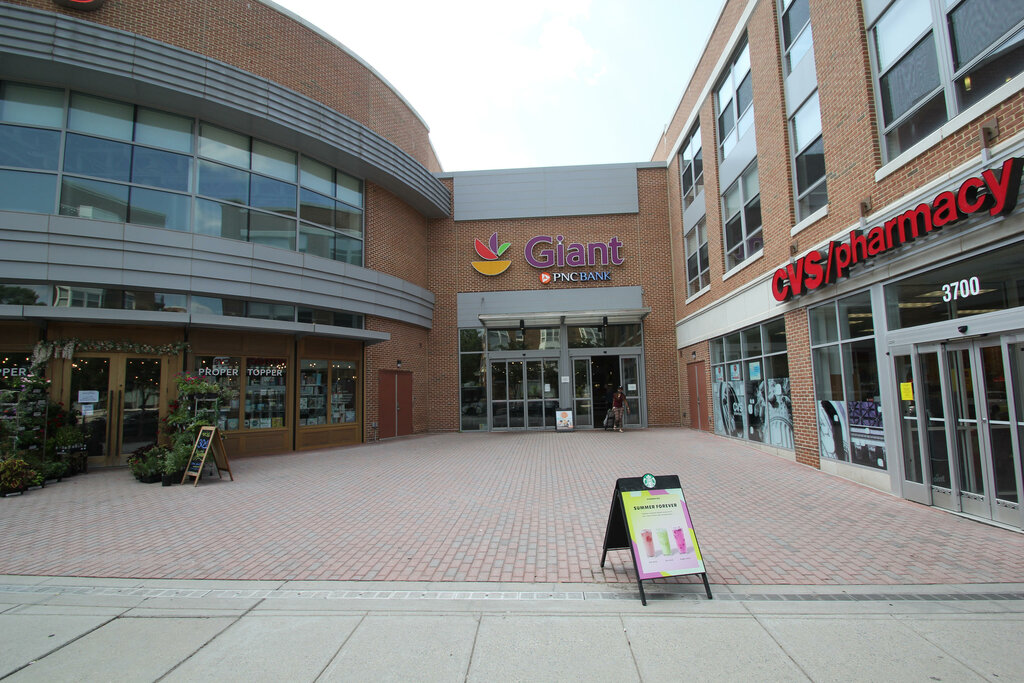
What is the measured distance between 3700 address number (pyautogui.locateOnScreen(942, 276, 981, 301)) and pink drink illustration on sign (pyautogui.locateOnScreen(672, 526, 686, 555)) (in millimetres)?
4751

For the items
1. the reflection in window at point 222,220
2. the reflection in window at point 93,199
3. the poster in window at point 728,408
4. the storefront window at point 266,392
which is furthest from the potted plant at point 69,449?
the poster in window at point 728,408

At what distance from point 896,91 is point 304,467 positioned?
41.3 ft

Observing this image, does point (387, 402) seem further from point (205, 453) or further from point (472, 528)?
point (472, 528)

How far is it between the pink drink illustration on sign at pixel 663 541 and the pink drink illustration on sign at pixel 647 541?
6cm

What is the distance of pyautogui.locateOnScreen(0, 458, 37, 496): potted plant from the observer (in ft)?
26.9

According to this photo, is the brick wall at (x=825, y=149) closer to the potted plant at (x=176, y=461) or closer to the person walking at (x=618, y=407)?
the person walking at (x=618, y=407)

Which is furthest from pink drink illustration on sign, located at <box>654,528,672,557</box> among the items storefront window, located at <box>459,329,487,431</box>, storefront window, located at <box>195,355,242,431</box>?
storefront window, located at <box>459,329,487,431</box>

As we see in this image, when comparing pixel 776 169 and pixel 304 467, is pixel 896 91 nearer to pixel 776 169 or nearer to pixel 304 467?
pixel 776 169

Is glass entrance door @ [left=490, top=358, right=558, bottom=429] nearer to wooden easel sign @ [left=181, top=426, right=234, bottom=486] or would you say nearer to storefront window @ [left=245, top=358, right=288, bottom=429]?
storefront window @ [left=245, top=358, right=288, bottom=429]

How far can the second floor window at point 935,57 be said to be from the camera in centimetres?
568

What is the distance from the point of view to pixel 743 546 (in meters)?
5.27

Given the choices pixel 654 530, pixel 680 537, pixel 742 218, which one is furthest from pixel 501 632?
pixel 742 218

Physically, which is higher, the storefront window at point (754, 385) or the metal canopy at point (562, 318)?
the metal canopy at point (562, 318)

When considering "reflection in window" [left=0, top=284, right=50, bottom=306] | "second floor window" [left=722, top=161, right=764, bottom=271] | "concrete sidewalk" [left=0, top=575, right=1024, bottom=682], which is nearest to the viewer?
"concrete sidewalk" [left=0, top=575, right=1024, bottom=682]
